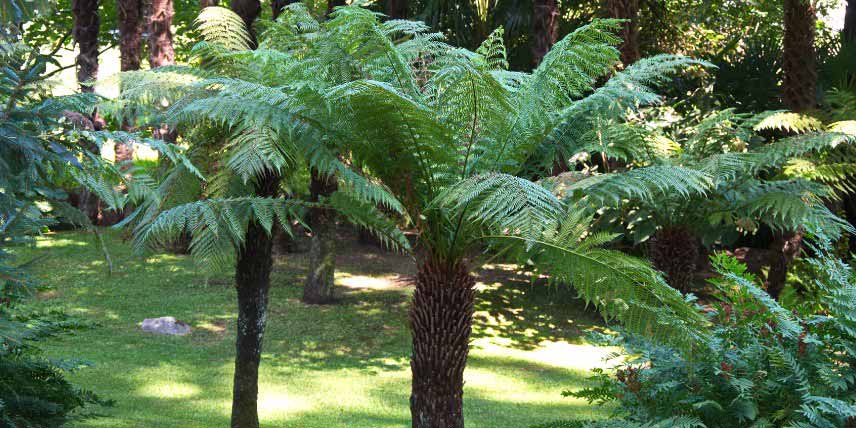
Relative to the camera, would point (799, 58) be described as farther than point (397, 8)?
No

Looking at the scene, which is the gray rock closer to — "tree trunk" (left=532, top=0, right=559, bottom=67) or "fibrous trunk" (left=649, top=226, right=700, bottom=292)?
"tree trunk" (left=532, top=0, right=559, bottom=67)

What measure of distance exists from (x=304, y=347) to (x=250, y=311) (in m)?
3.58

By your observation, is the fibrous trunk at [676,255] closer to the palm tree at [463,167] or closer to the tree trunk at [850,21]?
the palm tree at [463,167]

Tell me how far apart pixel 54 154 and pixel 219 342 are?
7.12 meters

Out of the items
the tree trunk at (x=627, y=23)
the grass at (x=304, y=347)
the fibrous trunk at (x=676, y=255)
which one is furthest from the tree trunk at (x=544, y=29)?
the grass at (x=304, y=347)

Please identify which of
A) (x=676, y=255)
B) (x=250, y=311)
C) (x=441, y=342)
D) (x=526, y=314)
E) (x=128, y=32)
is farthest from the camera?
(x=128, y=32)

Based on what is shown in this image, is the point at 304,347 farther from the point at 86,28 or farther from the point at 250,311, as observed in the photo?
the point at 86,28

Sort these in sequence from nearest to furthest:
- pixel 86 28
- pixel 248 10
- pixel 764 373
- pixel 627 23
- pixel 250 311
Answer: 1. pixel 764 373
2. pixel 250 311
3. pixel 248 10
4. pixel 627 23
5. pixel 86 28

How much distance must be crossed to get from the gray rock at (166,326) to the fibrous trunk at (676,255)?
576cm

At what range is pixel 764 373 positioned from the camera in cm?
383

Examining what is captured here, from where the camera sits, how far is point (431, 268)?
5.37m

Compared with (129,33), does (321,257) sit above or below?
below

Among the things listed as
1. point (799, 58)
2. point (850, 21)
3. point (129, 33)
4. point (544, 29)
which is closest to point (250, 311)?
point (544, 29)

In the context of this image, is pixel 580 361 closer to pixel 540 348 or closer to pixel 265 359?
pixel 540 348
